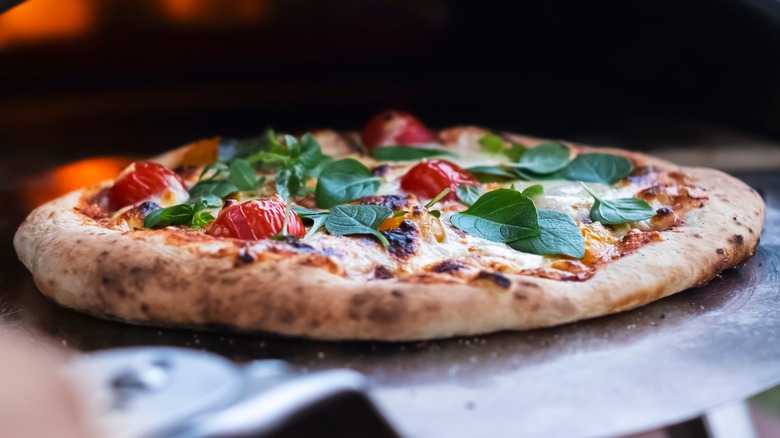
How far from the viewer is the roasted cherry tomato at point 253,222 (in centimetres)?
213

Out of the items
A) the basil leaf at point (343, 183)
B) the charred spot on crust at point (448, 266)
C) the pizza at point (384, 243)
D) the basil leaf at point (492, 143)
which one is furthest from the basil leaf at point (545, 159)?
the charred spot on crust at point (448, 266)

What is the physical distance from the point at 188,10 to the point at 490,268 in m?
2.15

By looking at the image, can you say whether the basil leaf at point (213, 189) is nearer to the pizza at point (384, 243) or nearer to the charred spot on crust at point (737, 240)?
the pizza at point (384, 243)

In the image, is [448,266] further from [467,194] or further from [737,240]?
[737,240]

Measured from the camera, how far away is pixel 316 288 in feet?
5.95

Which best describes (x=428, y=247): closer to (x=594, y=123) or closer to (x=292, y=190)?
(x=292, y=190)

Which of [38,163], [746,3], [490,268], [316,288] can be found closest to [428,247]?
[490,268]

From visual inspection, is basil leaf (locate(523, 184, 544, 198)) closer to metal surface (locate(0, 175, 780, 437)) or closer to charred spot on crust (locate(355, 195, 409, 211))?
charred spot on crust (locate(355, 195, 409, 211))

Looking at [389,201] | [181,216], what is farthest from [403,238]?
[181,216]

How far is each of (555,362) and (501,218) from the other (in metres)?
0.53

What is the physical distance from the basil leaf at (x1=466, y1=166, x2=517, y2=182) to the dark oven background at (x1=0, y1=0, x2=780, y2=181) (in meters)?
1.21

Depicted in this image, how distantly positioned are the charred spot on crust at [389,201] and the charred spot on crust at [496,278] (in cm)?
51

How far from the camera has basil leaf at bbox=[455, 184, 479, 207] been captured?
2.49 metres

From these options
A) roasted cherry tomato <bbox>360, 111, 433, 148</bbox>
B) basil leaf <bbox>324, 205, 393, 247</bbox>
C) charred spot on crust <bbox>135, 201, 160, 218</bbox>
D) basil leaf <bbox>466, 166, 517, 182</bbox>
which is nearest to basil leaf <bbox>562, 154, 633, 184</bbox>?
basil leaf <bbox>466, 166, 517, 182</bbox>
